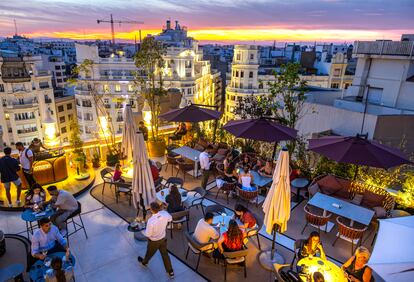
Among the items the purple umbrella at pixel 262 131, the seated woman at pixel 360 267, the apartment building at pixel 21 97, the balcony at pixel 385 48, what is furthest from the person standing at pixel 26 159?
the apartment building at pixel 21 97

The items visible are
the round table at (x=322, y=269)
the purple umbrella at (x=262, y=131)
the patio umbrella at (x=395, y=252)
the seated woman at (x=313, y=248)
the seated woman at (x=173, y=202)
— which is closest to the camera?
the patio umbrella at (x=395, y=252)

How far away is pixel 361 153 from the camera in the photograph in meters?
7.30

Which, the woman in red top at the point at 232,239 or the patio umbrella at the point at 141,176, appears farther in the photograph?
the patio umbrella at the point at 141,176

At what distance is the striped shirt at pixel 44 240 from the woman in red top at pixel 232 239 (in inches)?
137

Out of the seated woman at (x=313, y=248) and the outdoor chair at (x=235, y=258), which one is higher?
the seated woman at (x=313, y=248)

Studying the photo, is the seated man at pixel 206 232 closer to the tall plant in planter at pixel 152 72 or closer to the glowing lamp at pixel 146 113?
the tall plant in planter at pixel 152 72

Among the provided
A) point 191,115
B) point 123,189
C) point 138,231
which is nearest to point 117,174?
point 123,189

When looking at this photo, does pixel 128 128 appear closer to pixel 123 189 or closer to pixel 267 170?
pixel 123 189

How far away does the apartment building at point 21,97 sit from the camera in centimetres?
3750

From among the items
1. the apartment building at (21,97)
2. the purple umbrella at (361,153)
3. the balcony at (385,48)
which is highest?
the balcony at (385,48)

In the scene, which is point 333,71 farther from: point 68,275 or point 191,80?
point 68,275

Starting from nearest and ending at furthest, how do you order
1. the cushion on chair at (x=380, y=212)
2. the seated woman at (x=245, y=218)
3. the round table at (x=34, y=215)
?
the round table at (x=34, y=215) < the seated woman at (x=245, y=218) < the cushion on chair at (x=380, y=212)

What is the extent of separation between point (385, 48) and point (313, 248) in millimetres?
19959

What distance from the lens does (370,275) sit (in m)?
5.14
